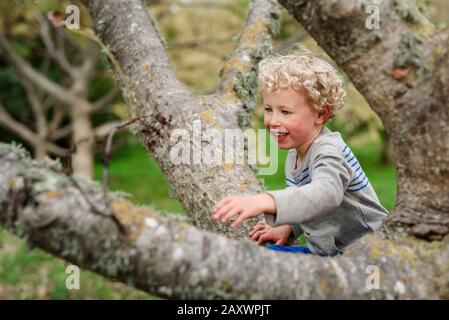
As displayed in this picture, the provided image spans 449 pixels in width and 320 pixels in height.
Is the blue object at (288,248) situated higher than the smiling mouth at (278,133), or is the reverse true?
the smiling mouth at (278,133)

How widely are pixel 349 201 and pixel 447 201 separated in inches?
25.7

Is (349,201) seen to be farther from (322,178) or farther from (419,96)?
(419,96)

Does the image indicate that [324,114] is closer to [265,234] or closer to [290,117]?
[290,117]

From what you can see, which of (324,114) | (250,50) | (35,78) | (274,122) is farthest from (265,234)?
(35,78)

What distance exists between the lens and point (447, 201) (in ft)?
5.69

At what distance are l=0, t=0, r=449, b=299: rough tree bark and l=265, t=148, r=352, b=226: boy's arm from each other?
7.1 inches

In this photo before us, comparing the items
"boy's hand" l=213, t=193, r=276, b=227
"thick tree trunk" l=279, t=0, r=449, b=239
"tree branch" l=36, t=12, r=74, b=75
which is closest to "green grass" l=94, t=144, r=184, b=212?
"tree branch" l=36, t=12, r=74, b=75

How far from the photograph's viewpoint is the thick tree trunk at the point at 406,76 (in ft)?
5.46

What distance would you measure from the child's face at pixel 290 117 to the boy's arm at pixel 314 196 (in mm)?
295

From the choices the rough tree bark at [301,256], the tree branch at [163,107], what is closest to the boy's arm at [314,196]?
the rough tree bark at [301,256]

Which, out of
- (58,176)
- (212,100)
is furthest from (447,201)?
(212,100)

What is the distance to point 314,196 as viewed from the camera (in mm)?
1900

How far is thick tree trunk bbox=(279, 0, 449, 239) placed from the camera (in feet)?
5.46

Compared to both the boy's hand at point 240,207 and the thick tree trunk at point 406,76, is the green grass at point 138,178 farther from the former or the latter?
the thick tree trunk at point 406,76
